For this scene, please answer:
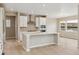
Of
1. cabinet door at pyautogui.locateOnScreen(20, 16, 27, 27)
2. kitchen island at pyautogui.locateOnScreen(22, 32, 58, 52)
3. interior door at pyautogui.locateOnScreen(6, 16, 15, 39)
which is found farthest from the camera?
cabinet door at pyautogui.locateOnScreen(20, 16, 27, 27)

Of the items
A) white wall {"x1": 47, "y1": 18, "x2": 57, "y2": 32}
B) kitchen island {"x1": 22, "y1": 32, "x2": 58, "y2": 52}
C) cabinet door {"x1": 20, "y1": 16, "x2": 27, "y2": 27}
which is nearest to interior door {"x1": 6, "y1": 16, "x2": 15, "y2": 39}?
kitchen island {"x1": 22, "y1": 32, "x2": 58, "y2": 52}

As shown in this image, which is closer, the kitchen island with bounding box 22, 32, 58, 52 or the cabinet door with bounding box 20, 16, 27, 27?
the kitchen island with bounding box 22, 32, 58, 52

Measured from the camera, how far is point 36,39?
636 cm

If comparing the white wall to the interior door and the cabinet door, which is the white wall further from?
Answer: the interior door

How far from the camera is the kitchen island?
5710 millimetres

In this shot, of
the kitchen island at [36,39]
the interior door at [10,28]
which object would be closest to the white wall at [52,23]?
the kitchen island at [36,39]

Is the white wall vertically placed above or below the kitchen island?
above

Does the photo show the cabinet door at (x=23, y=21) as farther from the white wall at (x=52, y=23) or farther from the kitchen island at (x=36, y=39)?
the white wall at (x=52, y=23)

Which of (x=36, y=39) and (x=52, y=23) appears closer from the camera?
(x=52, y=23)

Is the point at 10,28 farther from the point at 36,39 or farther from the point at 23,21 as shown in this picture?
the point at 36,39

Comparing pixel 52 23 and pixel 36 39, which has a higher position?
pixel 52 23

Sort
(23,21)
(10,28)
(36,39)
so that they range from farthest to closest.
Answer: (36,39)
(23,21)
(10,28)

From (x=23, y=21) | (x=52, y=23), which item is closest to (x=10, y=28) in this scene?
(x=23, y=21)
